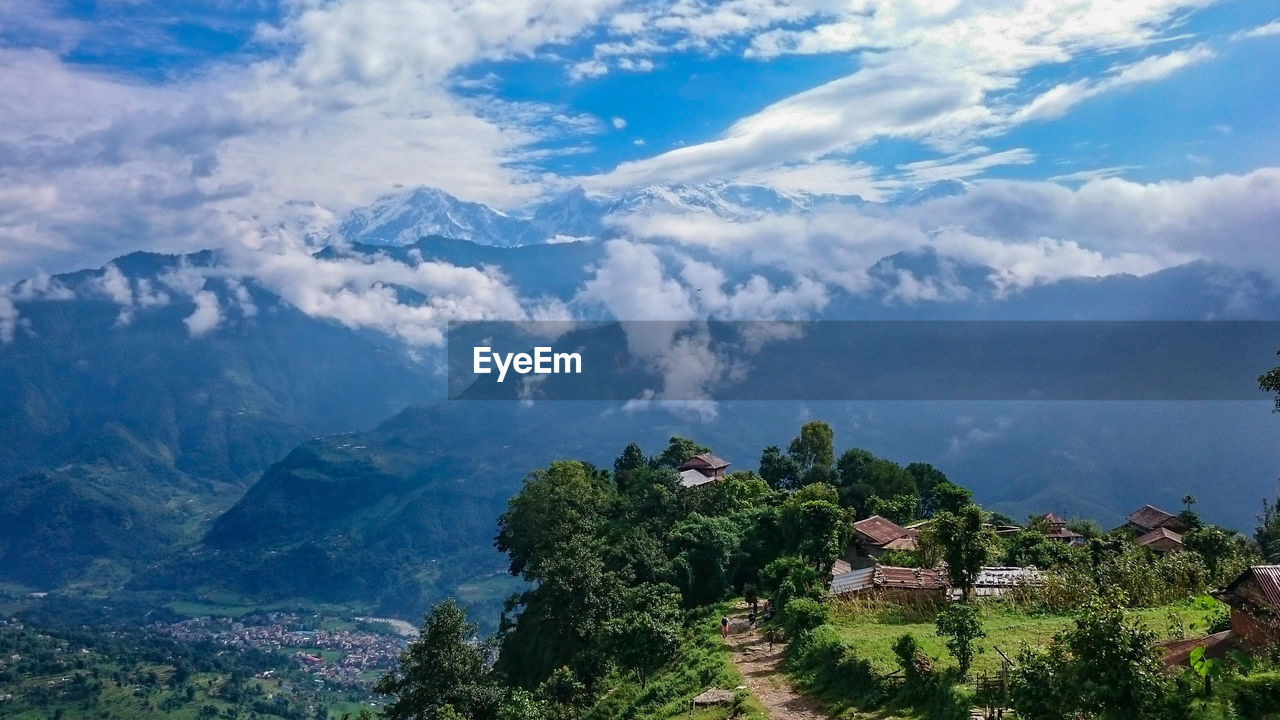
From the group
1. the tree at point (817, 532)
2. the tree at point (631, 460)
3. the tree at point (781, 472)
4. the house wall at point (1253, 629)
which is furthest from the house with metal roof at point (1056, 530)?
the house wall at point (1253, 629)

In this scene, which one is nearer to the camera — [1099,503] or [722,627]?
[722,627]

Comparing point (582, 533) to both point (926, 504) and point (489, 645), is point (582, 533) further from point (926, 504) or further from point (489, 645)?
point (926, 504)

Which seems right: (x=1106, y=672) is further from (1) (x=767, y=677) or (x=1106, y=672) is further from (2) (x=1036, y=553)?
Result: (2) (x=1036, y=553)

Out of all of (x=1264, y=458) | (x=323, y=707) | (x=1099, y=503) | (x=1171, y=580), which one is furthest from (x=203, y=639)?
(x=1264, y=458)

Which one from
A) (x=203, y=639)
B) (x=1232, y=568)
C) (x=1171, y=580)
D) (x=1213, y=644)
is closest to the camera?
(x=1213, y=644)

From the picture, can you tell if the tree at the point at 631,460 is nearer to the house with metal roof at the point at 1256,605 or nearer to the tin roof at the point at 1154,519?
the tin roof at the point at 1154,519
